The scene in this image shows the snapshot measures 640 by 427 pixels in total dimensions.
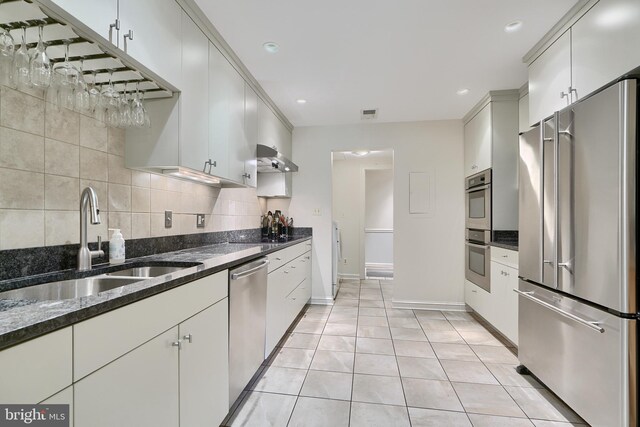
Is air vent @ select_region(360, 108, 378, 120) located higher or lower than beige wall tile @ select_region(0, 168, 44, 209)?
higher

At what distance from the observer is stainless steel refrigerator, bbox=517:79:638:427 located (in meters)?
1.35

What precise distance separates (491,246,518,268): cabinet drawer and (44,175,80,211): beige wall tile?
304 cm

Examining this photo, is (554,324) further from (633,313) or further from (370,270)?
(370,270)

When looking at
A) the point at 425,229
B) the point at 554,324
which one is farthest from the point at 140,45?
the point at 425,229

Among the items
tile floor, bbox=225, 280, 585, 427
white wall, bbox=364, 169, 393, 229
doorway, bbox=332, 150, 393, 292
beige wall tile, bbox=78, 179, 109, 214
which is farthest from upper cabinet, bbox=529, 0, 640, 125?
white wall, bbox=364, 169, 393, 229

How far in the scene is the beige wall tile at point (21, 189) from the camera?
1099 millimetres

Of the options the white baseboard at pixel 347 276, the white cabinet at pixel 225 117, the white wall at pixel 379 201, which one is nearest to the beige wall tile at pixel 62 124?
the white cabinet at pixel 225 117

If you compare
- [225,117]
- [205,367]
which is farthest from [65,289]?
[225,117]

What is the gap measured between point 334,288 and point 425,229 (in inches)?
61.1

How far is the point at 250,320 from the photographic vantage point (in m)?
1.90

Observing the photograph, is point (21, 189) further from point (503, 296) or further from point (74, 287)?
point (503, 296)

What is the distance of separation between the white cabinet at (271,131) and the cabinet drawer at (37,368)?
244cm

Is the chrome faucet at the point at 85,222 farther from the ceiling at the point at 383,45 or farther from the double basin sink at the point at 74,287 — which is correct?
the ceiling at the point at 383,45

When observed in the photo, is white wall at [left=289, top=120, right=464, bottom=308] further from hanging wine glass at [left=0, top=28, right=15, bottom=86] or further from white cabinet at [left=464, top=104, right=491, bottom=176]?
hanging wine glass at [left=0, top=28, right=15, bottom=86]
